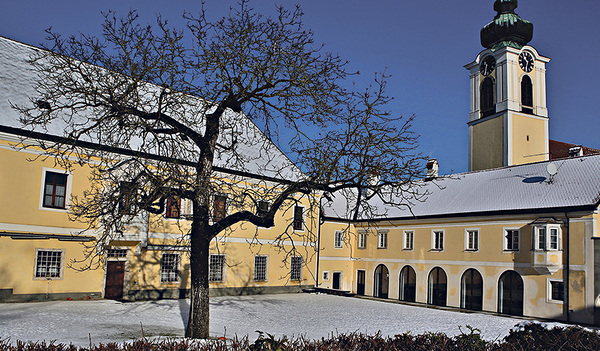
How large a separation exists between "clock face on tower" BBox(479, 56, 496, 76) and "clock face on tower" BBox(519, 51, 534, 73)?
7.56ft

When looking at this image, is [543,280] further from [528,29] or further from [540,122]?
[528,29]

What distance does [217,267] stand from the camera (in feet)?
89.7

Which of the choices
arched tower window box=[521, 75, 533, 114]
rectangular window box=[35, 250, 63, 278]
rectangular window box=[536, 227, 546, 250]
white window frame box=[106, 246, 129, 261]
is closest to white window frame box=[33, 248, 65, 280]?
rectangular window box=[35, 250, 63, 278]

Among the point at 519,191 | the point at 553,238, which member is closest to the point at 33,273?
the point at 553,238

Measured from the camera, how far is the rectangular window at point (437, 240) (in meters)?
30.7

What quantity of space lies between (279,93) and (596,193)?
18.0m

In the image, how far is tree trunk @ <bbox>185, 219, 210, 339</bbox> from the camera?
12609 mm

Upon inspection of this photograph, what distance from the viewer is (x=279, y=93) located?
41.3ft

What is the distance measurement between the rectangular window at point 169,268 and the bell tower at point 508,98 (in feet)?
99.8

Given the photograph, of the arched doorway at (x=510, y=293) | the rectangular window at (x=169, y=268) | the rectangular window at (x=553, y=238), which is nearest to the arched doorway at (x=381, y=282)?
the arched doorway at (x=510, y=293)

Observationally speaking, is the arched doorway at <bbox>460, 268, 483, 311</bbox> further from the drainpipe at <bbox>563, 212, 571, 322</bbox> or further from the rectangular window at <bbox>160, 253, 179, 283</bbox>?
the rectangular window at <bbox>160, 253, 179, 283</bbox>

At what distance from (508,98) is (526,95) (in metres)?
2.85

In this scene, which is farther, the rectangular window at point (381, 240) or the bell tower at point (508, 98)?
the bell tower at point (508, 98)

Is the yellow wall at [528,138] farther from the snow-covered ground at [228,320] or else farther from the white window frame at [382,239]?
the snow-covered ground at [228,320]
